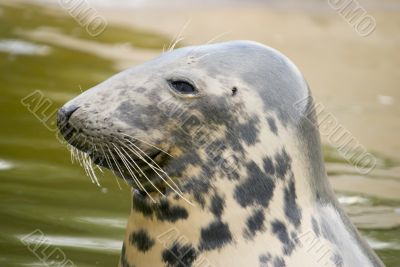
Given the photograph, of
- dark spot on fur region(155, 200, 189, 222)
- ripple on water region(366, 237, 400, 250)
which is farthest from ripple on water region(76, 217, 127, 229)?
dark spot on fur region(155, 200, 189, 222)

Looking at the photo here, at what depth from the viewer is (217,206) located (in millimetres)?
4762

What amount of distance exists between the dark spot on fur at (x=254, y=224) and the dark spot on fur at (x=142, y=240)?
1.25ft

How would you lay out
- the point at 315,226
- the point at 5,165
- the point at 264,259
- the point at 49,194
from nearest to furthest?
the point at 264,259, the point at 315,226, the point at 49,194, the point at 5,165

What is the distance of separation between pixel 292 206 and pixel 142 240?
0.61 metres

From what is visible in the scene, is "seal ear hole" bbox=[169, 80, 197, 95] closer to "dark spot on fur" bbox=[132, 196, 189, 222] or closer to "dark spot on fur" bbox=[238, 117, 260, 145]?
"dark spot on fur" bbox=[238, 117, 260, 145]

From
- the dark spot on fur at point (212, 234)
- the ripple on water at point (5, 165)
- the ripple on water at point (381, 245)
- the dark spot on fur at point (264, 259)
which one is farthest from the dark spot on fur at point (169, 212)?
the ripple on water at point (5, 165)

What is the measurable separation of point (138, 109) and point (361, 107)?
7.19 meters

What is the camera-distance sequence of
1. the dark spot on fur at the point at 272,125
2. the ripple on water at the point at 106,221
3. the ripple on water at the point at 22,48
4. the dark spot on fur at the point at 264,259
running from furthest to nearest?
the ripple on water at the point at 22,48 → the ripple on water at the point at 106,221 → the dark spot on fur at the point at 272,125 → the dark spot on fur at the point at 264,259

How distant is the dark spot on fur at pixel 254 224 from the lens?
4.78 metres

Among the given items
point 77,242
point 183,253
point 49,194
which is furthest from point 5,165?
point 183,253

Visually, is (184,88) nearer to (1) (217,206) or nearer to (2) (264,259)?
(1) (217,206)

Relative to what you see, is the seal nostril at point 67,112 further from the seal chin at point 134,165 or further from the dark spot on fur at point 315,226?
the dark spot on fur at point 315,226

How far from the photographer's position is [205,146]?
4777 mm

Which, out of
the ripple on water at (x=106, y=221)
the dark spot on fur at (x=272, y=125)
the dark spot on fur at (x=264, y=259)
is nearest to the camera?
the dark spot on fur at (x=264, y=259)
